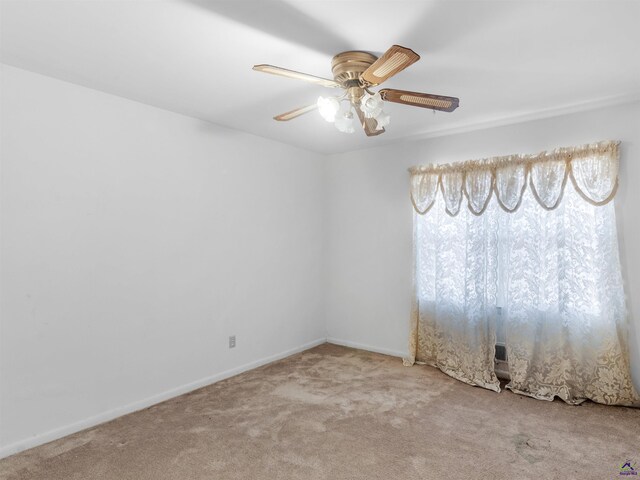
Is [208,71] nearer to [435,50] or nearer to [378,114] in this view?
[378,114]

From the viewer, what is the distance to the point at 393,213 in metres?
4.38

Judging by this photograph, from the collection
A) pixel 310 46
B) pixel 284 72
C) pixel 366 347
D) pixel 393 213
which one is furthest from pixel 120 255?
pixel 366 347

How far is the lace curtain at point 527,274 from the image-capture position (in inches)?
121

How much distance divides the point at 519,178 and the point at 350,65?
83.5 inches

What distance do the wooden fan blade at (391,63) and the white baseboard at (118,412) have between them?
2.89 m

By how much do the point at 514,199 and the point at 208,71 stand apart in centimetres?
278

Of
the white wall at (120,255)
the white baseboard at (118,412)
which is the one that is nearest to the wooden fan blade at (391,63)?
the white wall at (120,255)

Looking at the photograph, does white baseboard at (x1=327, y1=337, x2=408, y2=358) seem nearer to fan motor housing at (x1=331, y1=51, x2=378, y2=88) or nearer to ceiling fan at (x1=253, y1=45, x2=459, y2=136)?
ceiling fan at (x1=253, y1=45, x2=459, y2=136)

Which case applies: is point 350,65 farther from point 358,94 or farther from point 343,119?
point 343,119

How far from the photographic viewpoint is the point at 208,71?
248 centimetres

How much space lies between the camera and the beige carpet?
2223mm

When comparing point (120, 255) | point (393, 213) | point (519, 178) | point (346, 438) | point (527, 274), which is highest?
point (519, 178)

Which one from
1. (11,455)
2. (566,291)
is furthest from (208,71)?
(566,291)

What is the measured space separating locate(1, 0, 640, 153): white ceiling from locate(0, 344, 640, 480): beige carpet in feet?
7.96
